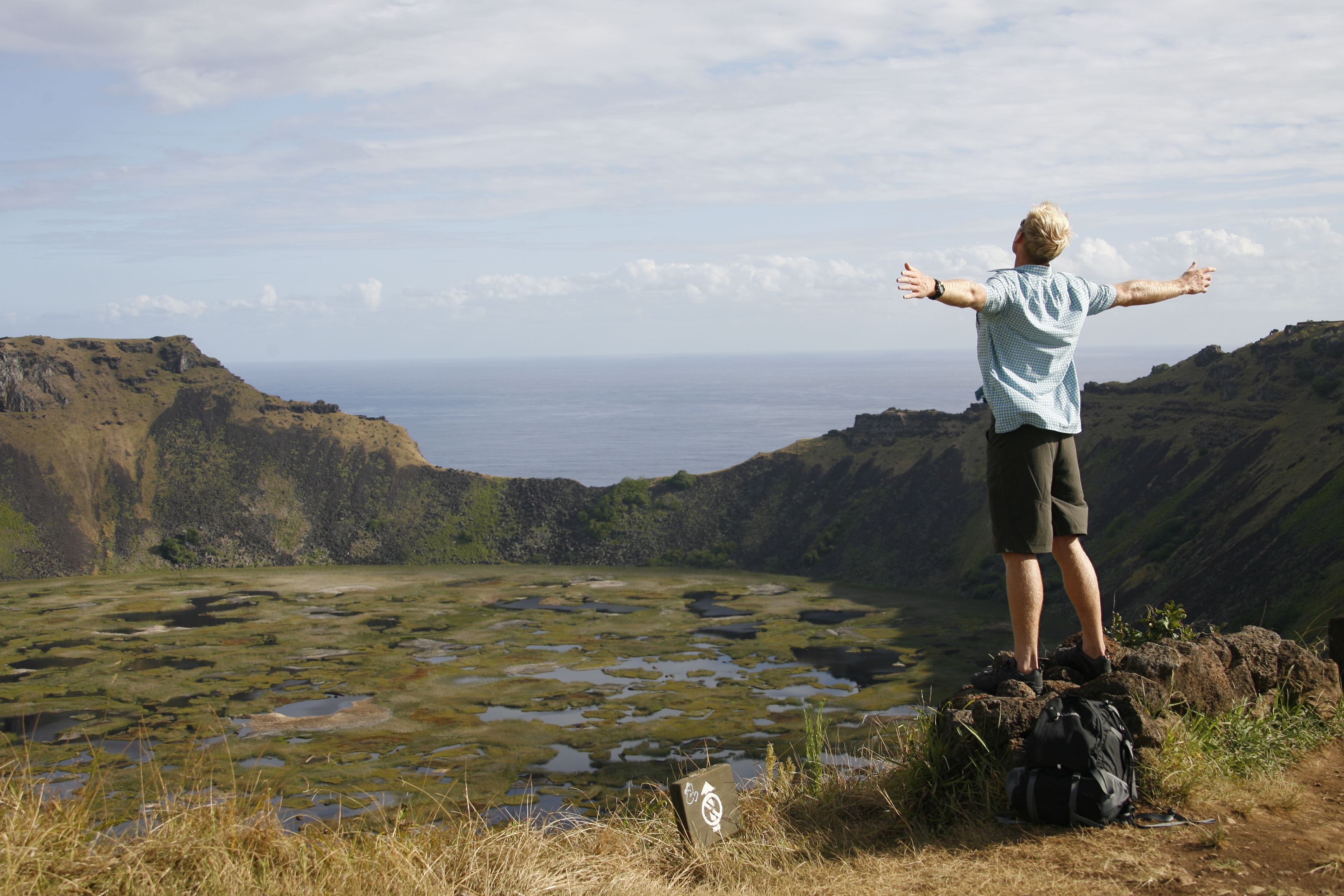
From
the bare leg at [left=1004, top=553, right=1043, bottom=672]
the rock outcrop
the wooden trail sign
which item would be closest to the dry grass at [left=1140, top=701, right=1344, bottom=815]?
the rock outcrop

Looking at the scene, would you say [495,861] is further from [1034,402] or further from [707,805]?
[1034,402]

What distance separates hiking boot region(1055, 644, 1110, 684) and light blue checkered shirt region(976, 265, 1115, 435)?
6.65ft

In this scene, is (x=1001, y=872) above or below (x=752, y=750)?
above

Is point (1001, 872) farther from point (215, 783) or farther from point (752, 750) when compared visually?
point (752, 750)

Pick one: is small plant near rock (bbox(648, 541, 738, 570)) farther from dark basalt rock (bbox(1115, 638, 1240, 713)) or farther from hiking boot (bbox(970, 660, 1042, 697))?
dark basalt rock (bbox(1115, 638, 1240, 713))

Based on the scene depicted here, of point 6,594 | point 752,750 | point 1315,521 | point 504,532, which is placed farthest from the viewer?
point 504,532

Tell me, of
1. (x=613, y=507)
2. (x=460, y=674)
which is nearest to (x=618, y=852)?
(x=460, y=674)

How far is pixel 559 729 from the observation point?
33.3 metres

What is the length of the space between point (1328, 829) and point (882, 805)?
2874 millimetres

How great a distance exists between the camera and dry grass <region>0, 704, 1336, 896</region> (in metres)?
6.01

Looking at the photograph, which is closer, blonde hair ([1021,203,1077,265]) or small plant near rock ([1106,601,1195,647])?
blonde hair ([1021,203,1077,265])

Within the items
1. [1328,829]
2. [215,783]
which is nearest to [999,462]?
[1328,829]

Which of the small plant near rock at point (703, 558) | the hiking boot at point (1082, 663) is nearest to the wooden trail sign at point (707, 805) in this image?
the hiking boot at point (1082, 663)

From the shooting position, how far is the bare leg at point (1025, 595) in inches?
287
